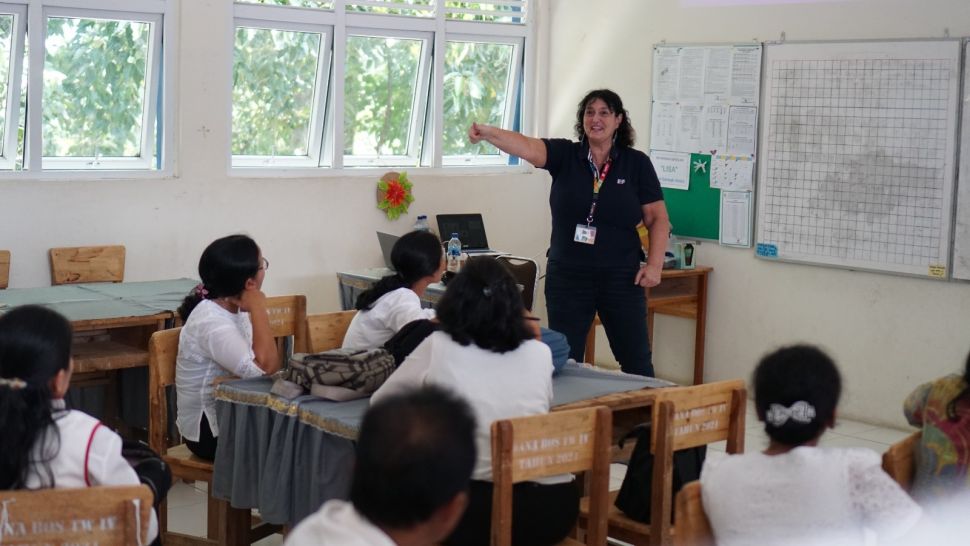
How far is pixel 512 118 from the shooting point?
25.1ft

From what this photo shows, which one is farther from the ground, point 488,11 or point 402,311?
point 488,11

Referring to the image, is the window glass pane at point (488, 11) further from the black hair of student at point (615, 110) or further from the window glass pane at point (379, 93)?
the black hair of student at point (615, 110)

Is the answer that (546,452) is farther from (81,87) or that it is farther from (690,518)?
(81,87)

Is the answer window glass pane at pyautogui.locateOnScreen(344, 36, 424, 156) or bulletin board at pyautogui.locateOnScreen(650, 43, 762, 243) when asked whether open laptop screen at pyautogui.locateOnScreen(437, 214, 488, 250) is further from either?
bulletin board at pyautogui.locateOnScreen(650, 43, 762, 243)

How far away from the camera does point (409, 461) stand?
61.4 inches

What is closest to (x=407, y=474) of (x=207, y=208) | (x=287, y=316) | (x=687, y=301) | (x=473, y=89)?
(x=287, y=316)

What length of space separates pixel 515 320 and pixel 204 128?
145 inches

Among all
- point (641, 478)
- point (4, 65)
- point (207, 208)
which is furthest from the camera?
point (207, 208)

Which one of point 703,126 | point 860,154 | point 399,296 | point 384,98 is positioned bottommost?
point 399,296

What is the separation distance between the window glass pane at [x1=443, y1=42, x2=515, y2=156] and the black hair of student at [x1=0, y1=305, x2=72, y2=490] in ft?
17.0

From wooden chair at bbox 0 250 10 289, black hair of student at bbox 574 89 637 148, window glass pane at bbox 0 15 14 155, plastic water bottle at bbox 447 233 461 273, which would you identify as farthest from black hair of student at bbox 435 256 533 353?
window glass pane at bbox 0 15 14 155

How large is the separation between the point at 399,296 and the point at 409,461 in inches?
89.5

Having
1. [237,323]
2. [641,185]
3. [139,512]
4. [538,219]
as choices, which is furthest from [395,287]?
[538,219]

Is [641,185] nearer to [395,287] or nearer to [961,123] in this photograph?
[395,287]
